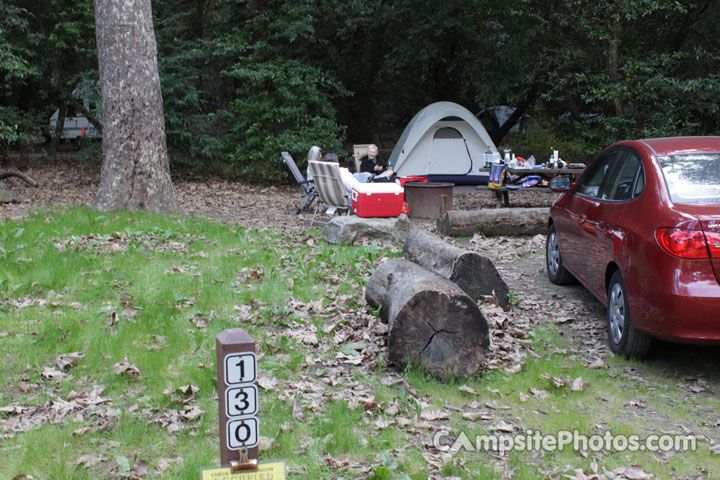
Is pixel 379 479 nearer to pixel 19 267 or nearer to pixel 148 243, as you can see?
pixel 19 267

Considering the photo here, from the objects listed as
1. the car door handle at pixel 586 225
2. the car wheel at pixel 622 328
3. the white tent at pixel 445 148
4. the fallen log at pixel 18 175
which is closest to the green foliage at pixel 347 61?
the fallen log at pixel 18 175

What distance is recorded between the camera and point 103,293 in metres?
6.84

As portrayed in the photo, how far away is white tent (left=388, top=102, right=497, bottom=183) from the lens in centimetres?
1883

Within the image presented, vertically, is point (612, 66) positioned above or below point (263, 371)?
above

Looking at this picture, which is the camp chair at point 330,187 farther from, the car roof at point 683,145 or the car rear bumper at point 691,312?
the car rear bumper at point 691,312

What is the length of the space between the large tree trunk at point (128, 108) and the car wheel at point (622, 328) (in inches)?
306

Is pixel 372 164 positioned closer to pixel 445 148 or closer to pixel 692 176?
pixel 445 148

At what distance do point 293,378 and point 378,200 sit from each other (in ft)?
17.9

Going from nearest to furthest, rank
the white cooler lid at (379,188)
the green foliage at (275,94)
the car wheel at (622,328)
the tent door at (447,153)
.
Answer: the car wheel at (622,328) < the white cooler lid at (379,188) < the green foliage at (275,94) < the tent door at (447,153)

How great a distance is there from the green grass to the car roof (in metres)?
1.69

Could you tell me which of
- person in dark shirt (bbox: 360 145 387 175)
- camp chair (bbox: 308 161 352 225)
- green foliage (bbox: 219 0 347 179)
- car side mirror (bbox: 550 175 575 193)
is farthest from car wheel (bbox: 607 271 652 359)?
green foliage (bbox: 219 0 347 179)

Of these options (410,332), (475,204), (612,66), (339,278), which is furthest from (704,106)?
(410,332)

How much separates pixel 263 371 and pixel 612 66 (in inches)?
523

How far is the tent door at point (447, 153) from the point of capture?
62.1 ft
